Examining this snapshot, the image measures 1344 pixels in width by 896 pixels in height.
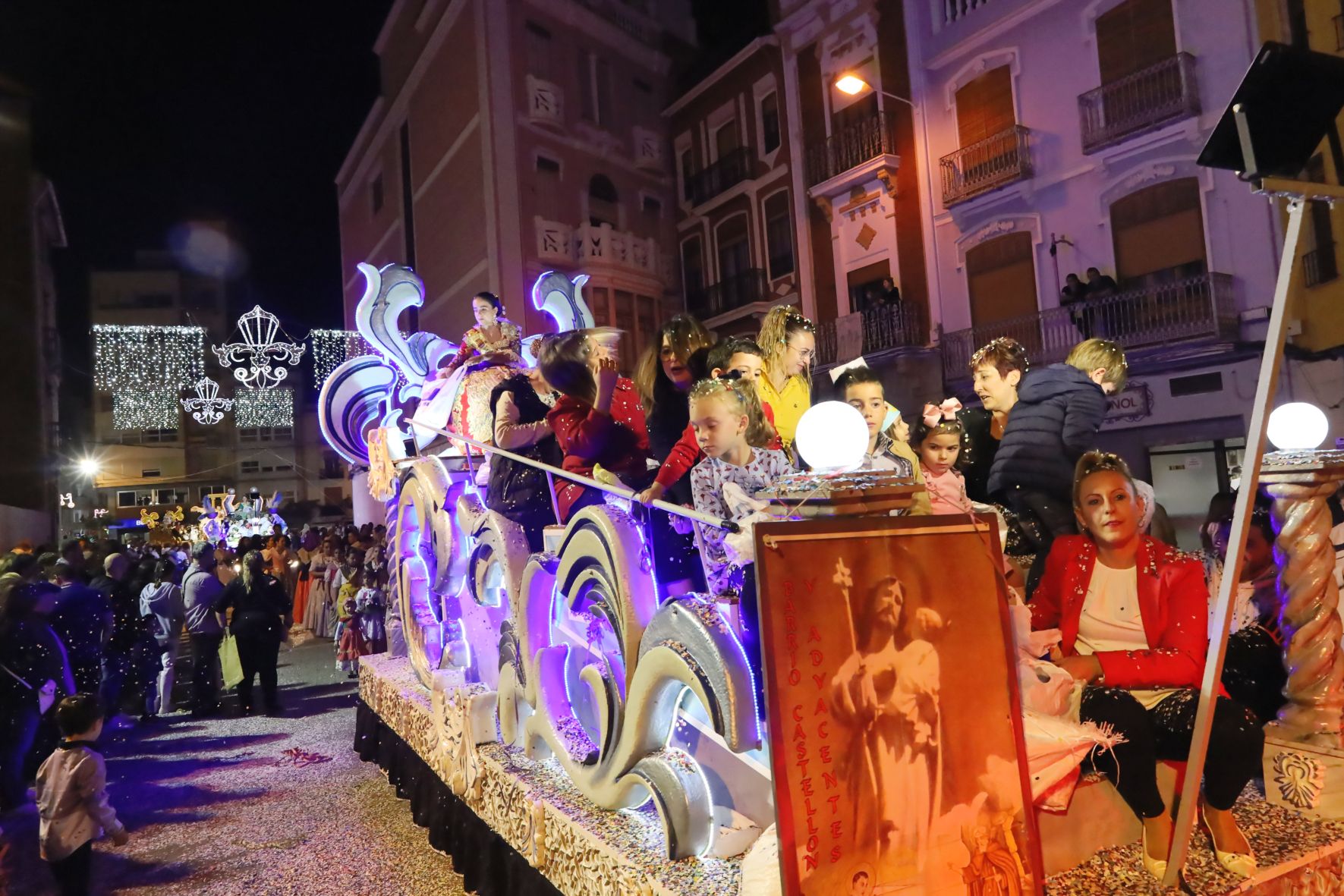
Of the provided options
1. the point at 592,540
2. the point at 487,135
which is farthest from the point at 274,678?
the point at 487,135

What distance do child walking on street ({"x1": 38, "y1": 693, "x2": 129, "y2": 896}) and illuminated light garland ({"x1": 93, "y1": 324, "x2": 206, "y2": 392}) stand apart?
15.3 m

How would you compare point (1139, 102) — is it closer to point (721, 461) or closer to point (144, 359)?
point (721, 461)

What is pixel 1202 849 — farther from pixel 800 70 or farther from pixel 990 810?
pixel 800 70

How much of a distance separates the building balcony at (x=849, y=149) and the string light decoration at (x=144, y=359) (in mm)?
13379

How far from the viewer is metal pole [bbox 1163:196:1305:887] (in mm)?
2059

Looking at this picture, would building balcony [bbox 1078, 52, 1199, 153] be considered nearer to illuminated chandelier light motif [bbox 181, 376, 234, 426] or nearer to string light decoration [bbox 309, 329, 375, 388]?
string light decoration [bbox 309, 329, 375, 388]

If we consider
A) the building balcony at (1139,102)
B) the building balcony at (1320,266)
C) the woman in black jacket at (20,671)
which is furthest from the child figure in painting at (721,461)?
the building balcony at (1139,102)

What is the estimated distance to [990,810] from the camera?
6.72 feet

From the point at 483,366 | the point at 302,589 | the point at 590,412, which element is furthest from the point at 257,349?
the point at 590,412

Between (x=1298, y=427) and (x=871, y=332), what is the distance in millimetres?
13311

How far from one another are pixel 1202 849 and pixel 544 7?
18.2 metres

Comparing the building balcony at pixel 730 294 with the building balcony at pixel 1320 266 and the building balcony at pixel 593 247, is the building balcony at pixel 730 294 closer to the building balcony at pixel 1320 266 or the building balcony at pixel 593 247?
the building balcony at pixel 593 247

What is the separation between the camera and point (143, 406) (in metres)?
21.0

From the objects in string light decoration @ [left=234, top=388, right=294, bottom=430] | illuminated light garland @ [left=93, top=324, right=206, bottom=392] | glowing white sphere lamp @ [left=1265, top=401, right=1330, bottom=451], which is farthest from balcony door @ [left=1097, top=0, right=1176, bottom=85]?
string light decoration @ [left=234, top=388, right=294, bottom=430]
